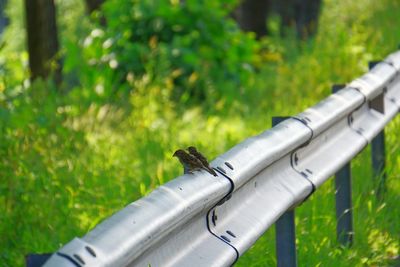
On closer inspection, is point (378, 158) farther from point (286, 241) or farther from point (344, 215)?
Answer: point (286, 241)

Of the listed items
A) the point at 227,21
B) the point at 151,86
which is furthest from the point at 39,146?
the point at 227,21

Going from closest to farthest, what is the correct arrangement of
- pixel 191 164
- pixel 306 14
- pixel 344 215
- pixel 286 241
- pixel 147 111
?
pixel 191 164 < pixel 286 241 < pixel 344 215 < pixel 147 111 < pixel 306 14

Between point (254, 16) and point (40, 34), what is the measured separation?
776 centimetres

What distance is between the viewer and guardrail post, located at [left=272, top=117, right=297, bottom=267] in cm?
499

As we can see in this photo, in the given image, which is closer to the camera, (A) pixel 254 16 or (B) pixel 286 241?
(B) pixel 286 241

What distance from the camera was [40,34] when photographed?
1255 cm

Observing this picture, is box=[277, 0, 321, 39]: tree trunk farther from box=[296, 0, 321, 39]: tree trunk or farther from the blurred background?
the blurred background

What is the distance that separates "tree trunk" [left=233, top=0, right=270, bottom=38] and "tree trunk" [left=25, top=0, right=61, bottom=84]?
7568mm

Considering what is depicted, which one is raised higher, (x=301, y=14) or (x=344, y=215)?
(x=344, y=215)

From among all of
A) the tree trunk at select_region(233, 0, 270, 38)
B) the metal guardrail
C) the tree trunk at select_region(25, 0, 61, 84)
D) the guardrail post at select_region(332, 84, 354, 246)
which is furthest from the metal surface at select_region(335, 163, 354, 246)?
the tree trunk at select_region(233, 0, 270, 38)

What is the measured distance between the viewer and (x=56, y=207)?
269 inches

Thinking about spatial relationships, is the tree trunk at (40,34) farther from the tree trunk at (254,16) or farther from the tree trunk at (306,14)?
the tree trunk at (254,16)

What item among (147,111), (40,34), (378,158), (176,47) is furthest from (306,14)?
(378,158)

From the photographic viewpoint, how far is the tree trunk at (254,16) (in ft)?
65.0
